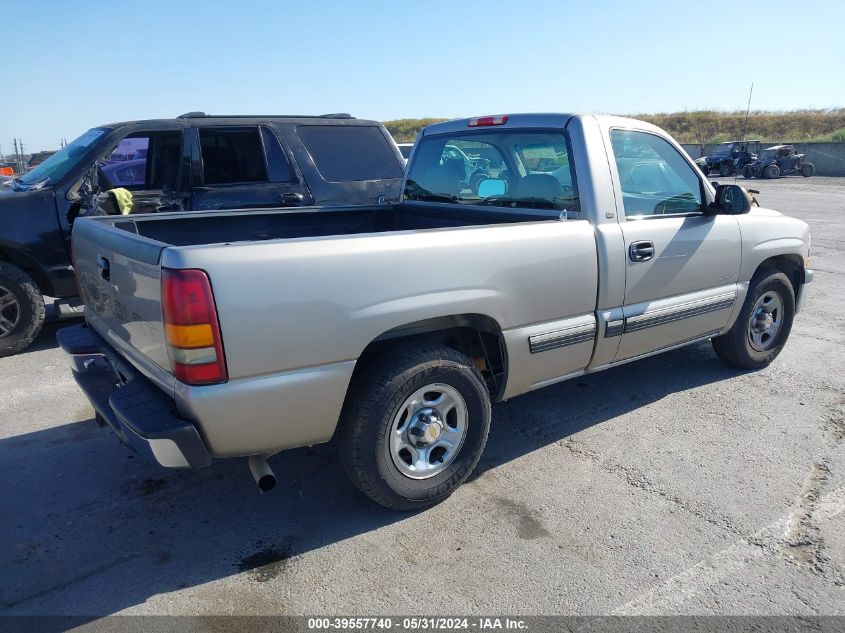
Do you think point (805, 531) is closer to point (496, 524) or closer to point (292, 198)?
point (496, 524)

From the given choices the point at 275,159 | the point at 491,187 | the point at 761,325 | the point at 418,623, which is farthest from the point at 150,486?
the point at 761,325

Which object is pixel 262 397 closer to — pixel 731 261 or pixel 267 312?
pixel 267 312

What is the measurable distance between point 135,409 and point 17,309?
364cm

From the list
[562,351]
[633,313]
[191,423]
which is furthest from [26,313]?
[633,313]

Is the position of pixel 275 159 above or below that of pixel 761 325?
above

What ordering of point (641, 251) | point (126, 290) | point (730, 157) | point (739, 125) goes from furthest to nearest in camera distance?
point (739, 125)
point (730, 157)
point (641, 251)
point (126, 290)

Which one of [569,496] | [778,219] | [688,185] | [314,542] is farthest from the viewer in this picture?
[778,219]

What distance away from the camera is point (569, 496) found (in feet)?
11.0

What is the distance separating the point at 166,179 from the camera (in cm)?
594

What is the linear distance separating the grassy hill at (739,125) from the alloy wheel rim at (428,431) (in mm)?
44408

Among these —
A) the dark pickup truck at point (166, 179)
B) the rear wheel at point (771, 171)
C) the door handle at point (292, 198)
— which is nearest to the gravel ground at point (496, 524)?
the dark pickup truck at point (166, 179)

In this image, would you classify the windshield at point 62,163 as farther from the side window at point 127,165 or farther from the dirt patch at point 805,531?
the dirt patch at point 805,531

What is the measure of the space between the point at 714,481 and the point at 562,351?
3.49ft

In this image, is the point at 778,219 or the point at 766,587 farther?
the point at 778,219
